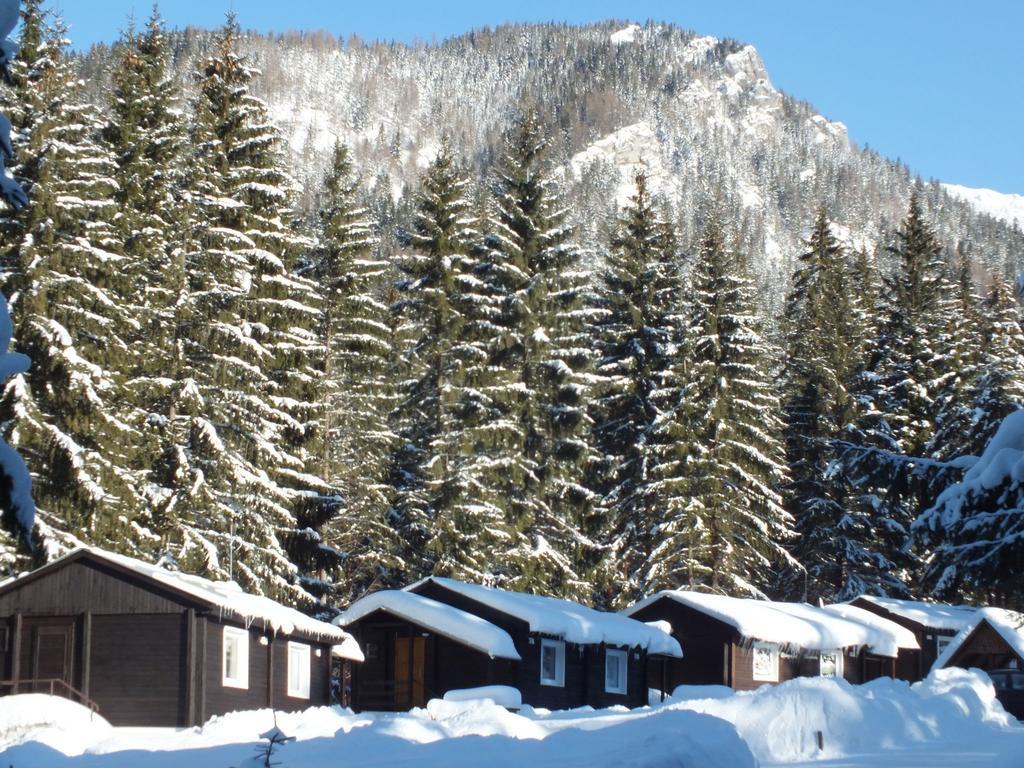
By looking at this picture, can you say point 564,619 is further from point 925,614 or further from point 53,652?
point 925,614

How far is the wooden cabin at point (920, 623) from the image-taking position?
48.1 metres

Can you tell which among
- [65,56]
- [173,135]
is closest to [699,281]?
[173,135]

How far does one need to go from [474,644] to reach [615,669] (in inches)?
313

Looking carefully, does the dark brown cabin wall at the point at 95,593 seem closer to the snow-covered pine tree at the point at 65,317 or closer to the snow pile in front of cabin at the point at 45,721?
the snow-covered pine tree at the point at 65,317

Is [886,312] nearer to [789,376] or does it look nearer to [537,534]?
[789,376]

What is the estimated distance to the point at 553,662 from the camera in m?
36.3

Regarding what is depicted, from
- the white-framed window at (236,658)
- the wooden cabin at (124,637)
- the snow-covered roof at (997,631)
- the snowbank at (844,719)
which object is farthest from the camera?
the snow-covered roof at (997,631)

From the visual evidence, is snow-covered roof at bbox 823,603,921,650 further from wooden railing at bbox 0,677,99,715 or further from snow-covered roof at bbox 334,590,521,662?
wooden railing at bbox 0,677,99,715

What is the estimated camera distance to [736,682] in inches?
1649

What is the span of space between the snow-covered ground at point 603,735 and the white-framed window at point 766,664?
1084cm

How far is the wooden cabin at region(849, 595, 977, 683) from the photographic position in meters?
48.1

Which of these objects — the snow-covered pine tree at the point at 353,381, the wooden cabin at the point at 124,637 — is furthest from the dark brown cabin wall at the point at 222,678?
the snow-covered pine tree at the point at 353,381

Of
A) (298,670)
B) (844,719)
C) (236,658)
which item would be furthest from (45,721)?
(844,719)

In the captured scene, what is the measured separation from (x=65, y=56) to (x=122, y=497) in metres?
12.2
